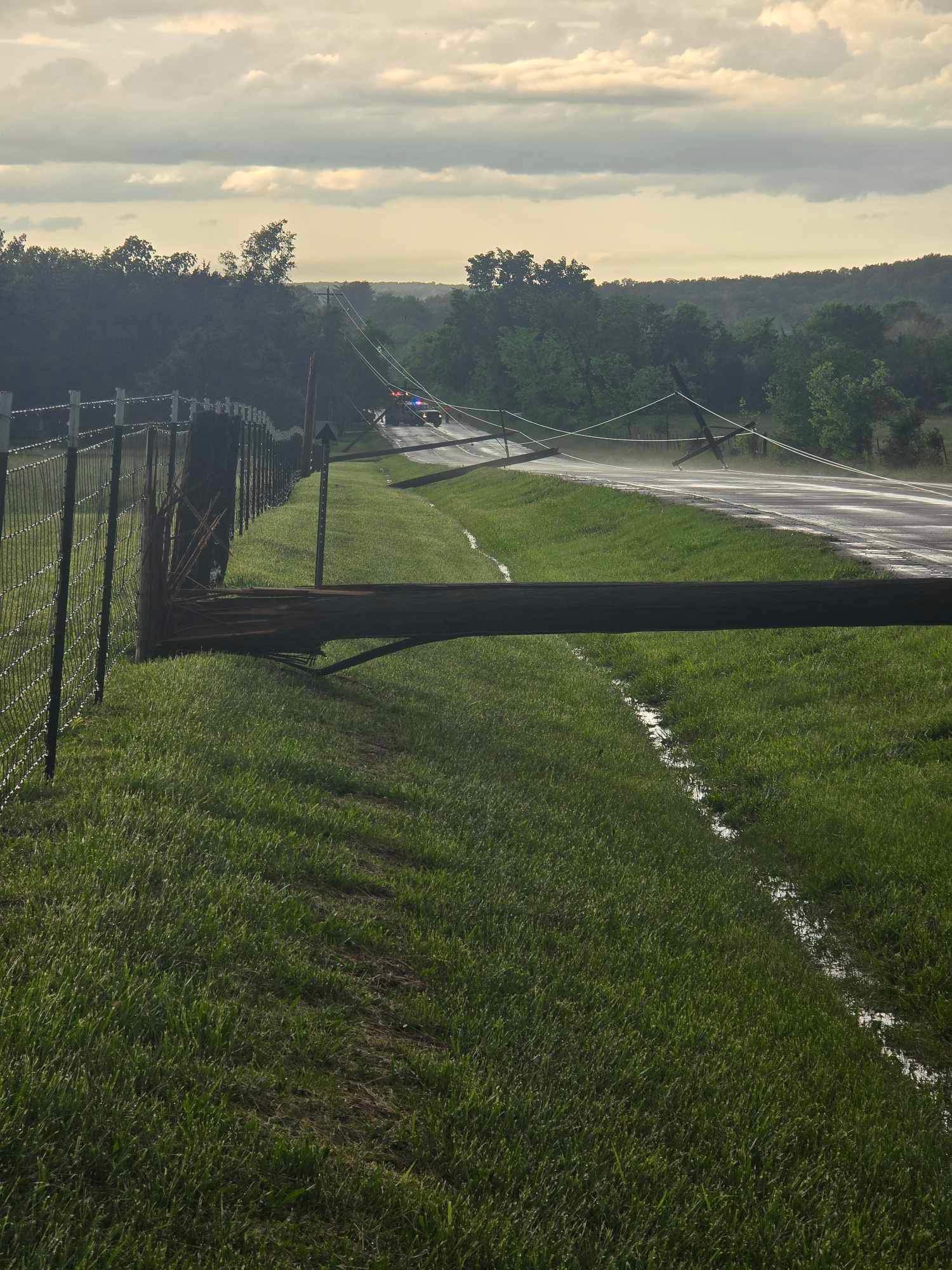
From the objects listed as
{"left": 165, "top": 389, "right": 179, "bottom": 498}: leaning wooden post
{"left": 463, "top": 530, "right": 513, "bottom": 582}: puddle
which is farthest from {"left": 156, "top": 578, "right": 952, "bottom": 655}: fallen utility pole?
{"left": 463, "top": 530, "right": 513, "bottom": 582}: puddle

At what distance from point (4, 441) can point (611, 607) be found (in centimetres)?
488

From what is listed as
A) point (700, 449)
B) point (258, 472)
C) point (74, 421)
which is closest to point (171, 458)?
point (74, 421)

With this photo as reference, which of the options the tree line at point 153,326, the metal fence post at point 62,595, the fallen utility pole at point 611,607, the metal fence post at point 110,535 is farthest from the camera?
the tree line at point 153,326

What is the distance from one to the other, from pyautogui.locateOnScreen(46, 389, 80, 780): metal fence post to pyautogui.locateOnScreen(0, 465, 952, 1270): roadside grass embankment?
0.79 feet

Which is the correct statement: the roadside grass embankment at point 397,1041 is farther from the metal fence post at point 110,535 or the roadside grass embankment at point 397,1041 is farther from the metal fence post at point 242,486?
the metal fence post at point 242,486

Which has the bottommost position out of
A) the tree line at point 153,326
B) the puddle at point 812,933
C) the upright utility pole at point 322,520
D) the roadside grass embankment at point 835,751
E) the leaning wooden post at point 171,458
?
the puddle at point 812,933

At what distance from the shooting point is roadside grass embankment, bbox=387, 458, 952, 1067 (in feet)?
25.2

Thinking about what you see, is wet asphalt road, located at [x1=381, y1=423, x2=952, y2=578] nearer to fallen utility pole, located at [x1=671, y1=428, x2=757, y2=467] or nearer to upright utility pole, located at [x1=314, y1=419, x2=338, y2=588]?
fallen utility pole, located at [x1=671, y1=428, x2=757, y2=467]

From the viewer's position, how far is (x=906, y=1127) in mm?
5379

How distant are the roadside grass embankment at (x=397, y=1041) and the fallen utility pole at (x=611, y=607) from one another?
1.11 metres

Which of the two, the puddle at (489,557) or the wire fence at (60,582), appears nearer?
the wire fence at (60,582)

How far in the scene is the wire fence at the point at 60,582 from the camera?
21.9ft

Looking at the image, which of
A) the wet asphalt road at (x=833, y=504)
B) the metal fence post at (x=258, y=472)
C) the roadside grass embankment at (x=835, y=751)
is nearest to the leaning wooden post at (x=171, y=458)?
the roadside grass embankment at (x=835, y=751)

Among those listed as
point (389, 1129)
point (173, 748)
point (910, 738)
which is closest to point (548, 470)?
point (910, 738)
